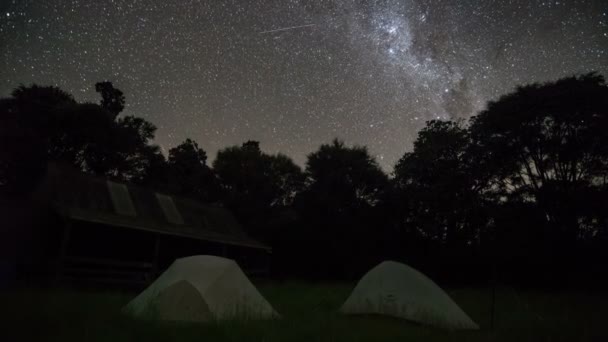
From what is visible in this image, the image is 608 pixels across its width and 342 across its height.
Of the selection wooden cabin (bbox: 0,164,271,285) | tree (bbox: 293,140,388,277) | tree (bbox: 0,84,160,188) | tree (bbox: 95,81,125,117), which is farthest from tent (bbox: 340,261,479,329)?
tree (bbox: 95,81,125,117)

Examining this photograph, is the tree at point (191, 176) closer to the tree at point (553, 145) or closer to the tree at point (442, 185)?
the tree at point (442, 185)

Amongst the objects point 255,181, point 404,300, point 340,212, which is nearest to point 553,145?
point 340,212

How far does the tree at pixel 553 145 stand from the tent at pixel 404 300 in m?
16.1

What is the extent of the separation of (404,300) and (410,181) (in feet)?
63.3

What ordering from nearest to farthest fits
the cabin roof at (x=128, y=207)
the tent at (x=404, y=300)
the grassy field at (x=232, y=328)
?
the grassy field at (x=232, y=328) → the tent at (x=404, y=300) → the cabin roof at (x=128, y=207)

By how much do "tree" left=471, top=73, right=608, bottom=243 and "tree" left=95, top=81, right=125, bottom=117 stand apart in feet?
96.1

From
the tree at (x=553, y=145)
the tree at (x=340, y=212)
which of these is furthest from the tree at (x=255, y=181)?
the tree at (x=553, y=145)

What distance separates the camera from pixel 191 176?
33031 mm

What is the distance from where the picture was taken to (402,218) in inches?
1131

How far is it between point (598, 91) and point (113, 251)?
2513 centimetres

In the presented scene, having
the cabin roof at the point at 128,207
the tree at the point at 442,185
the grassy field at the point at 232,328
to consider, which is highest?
the tree at the point at 442,185

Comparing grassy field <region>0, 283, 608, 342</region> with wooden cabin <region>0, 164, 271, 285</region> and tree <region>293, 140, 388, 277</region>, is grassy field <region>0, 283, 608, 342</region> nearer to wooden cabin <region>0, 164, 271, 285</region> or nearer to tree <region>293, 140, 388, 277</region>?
wooden cabin <region>0, 164, 271, 285</region>

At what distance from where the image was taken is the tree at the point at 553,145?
20109mm

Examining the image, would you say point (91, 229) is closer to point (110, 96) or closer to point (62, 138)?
point (62, 138)
